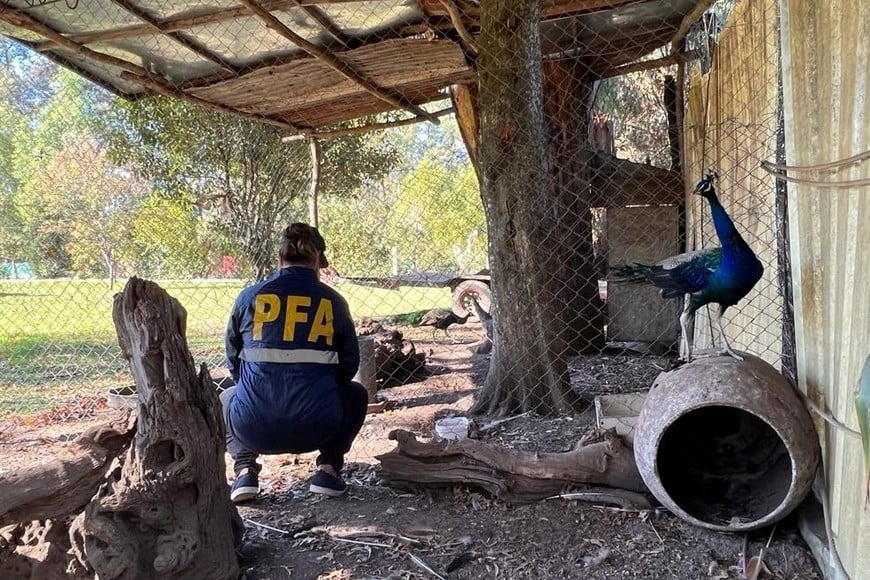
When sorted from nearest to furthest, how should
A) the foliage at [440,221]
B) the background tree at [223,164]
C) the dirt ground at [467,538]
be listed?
1. the dirt ground at [467,538]
2. the background tree at [223,164]
3. the foliage at [440,221]

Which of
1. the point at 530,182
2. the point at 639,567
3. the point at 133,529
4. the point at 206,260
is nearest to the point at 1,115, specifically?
the point at 206,260

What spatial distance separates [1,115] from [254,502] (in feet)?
34.4

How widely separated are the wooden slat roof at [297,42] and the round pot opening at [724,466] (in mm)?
2600

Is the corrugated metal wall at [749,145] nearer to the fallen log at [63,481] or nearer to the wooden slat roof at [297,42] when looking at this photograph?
the wooden slat roof at [297,42]

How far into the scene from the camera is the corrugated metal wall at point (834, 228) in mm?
1863

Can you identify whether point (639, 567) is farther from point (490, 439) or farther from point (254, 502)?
point (254, 502)

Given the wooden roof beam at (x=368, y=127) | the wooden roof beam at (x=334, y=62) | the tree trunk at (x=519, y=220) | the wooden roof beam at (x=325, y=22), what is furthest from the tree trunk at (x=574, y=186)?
the wooden roof beam at (x=325, y=22)

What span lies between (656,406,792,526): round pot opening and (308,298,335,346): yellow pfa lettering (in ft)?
4.81

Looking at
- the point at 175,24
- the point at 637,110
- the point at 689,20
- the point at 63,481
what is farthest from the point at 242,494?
the point at 637,110

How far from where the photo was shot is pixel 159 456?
221cm

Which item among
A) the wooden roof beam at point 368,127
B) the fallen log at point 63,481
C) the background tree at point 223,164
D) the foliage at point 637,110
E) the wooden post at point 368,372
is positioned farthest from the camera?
the foliage at point 637,110

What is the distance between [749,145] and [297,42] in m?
2.72

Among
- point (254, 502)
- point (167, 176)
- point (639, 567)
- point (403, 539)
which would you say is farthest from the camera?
point (167, 176)

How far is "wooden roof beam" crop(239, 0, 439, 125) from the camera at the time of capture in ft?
11.3
